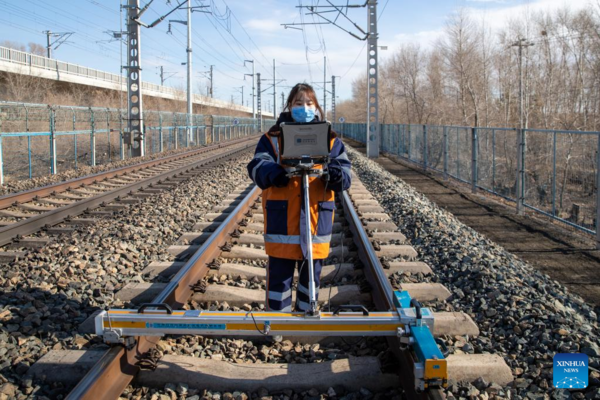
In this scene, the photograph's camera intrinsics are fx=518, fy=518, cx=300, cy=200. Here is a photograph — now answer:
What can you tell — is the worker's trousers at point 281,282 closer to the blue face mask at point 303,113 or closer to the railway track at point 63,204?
the blue face mask at point 303,113

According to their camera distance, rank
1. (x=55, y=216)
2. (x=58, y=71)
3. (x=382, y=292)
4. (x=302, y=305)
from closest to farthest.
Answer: (x=302, y=305), (x=382, y=292), (x=55, y=216), (x=58, y=71)

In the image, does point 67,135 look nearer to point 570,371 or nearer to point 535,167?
point 535,167

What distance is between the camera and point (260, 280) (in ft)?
16.4

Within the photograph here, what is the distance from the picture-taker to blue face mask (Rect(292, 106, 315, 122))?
3164 mm

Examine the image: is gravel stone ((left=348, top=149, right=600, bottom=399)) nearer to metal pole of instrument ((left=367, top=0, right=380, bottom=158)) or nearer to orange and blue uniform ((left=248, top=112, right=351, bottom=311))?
orange and blue uniform ((left=248, top=112, right=351, bottom=311))

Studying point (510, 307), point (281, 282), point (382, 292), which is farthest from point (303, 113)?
point (510, 307)

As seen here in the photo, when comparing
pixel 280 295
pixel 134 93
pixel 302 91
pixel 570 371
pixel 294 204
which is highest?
pixel 134 93

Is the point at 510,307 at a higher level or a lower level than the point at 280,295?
lower

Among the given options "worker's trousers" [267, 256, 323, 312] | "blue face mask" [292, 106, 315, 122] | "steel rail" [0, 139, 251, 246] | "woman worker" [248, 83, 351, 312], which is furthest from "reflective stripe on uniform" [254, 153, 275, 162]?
"steel rail" [0, 139, 251, 246]

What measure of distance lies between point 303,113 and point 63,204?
744cm

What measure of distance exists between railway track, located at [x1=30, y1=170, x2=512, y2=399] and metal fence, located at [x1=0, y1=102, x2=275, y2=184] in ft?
31.6

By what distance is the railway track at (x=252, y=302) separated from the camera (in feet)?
9.98

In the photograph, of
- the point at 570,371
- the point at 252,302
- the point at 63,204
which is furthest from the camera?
the point at 63,204

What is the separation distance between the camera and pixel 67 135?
22797 mm
